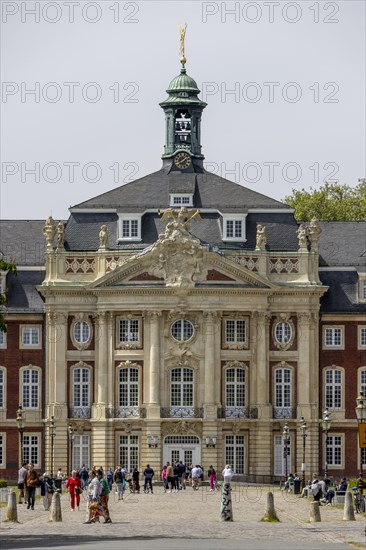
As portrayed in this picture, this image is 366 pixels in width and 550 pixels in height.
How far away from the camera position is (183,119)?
5374 inches

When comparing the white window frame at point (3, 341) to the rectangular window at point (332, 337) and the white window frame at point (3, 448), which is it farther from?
the rectangular window at point (332, 337)

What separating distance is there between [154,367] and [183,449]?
484 cm

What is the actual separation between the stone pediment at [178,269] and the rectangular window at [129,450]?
8.50 metres

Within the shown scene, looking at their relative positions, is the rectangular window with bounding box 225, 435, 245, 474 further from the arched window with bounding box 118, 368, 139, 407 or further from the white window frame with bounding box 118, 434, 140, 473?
the arched window with bounding box 118, 368, 139, 407

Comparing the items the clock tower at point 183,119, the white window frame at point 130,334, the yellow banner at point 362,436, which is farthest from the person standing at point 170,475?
the yellow banner at point 362,436

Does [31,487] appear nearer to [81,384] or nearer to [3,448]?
[81,384]

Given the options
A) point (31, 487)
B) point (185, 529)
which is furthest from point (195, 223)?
point (185, 529)

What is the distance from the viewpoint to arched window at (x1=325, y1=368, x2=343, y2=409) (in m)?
131

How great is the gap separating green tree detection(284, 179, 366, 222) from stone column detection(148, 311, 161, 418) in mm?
26262

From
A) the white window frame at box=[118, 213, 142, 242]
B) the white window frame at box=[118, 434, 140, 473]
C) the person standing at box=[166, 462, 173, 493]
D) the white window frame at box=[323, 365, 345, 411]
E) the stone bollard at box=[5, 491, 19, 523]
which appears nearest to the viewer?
the stone bollard at box=[5, 491, 19, 523]

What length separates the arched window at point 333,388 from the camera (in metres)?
131

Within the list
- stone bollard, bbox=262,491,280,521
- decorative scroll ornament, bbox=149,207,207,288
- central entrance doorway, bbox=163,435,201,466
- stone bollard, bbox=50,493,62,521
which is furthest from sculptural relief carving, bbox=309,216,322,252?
stone bollard, bbox=50,493,62,521

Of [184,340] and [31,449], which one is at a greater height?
[184,340]

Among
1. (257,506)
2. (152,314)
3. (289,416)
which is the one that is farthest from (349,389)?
(257,506)
